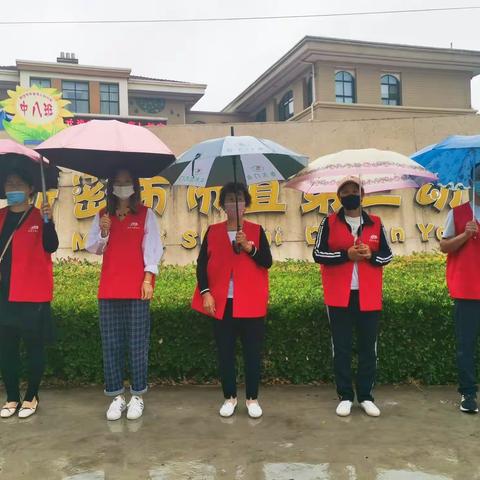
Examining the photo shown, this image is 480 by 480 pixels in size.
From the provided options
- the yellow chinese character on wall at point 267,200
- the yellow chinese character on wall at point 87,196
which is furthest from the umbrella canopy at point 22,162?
the yellow chinese character on wall at point 267,200

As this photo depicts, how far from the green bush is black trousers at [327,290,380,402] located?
633 mm

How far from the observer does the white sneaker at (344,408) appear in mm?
3678

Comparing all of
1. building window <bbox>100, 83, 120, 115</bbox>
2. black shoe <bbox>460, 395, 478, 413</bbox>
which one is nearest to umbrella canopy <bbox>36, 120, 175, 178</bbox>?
black shoe <bbox>460, 395, 478, 413</bbox>

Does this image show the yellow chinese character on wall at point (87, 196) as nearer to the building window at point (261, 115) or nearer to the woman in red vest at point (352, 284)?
the woman in red vest at point (352, 284)

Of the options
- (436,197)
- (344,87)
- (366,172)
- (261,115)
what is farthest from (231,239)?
(261,115)

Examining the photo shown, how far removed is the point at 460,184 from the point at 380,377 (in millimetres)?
1686

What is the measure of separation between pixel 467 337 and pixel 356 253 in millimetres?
1015

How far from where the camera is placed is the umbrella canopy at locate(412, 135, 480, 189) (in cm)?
365

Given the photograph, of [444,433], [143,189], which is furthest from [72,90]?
[444,433]

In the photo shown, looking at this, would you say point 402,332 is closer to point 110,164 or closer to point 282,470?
point 282,470

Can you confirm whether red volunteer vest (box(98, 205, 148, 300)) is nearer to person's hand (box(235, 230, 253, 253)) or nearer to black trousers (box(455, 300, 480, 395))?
person's hand (box(235, 230, 253, 253))

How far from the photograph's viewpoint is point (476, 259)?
12.0 feet

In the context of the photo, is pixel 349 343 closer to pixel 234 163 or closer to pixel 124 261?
pixel 234 163

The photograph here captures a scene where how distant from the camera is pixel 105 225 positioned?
3611mm
